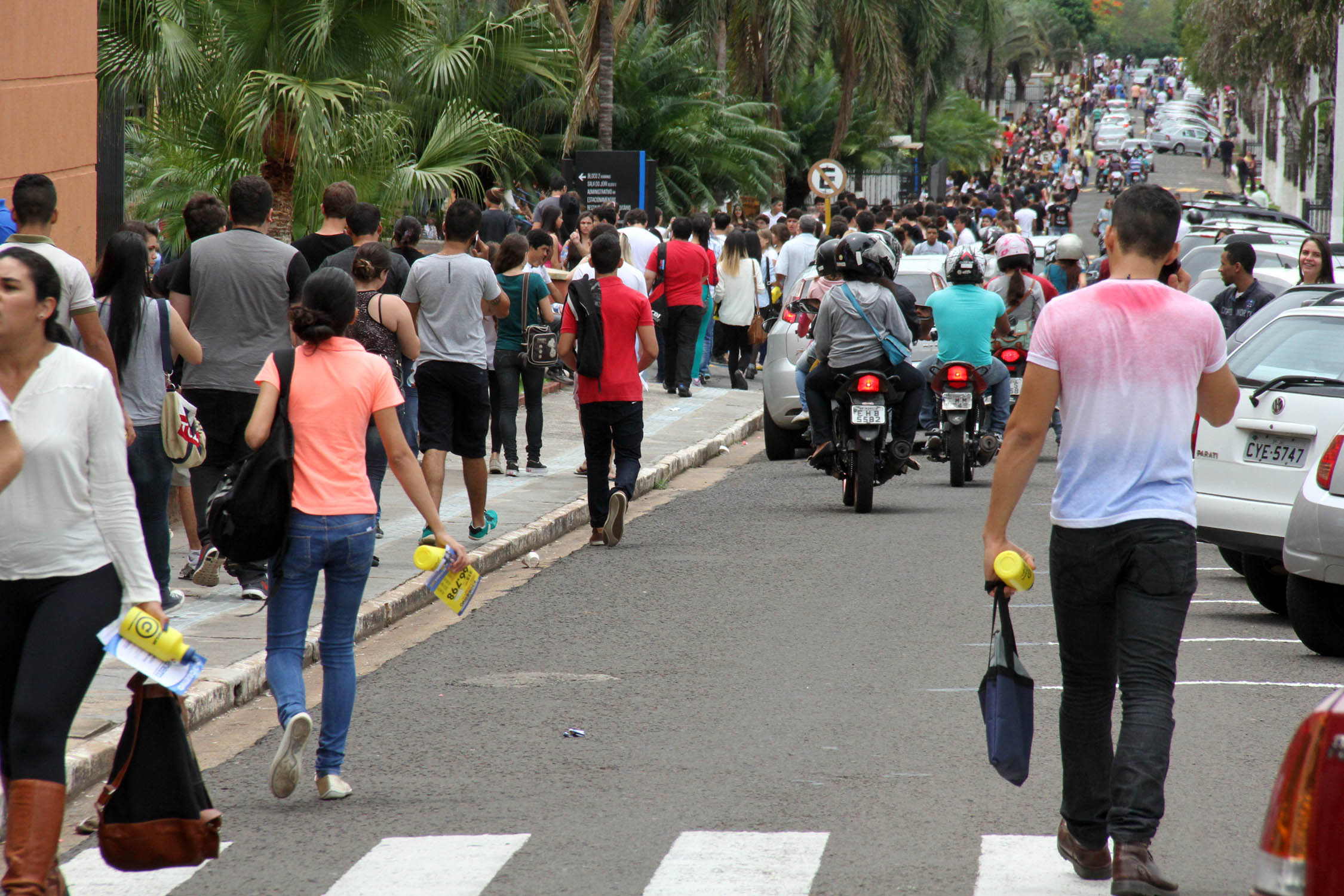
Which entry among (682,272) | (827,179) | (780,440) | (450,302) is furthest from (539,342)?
(827,179)

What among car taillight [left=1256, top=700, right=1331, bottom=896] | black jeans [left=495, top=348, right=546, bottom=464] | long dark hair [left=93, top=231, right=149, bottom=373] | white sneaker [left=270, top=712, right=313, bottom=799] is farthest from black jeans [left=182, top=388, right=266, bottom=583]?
car taillight [left=1256, top=700, right=1331, bottom=896]

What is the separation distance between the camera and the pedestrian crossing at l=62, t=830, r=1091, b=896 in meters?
5.02

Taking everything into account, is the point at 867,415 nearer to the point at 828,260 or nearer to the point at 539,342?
the point at 828,260

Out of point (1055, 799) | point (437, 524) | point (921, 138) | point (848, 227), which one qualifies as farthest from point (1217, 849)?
point (921, 138)

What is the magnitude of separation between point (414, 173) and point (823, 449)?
19.5 ft

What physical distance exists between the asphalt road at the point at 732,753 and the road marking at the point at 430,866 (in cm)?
1

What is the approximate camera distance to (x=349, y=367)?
6.12 metres

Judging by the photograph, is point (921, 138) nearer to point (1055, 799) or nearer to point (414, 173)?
point (414, 173)

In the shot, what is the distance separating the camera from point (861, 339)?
1266 centimetres

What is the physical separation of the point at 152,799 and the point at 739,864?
5.53ft

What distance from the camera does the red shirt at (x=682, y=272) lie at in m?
19.5

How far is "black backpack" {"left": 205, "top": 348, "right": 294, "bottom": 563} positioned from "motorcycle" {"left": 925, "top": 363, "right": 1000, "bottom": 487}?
28.0 feet

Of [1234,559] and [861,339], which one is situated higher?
[861,339]

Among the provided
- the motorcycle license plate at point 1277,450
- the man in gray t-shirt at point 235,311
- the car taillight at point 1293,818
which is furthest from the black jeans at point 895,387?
the car taillight at point 1293,818
